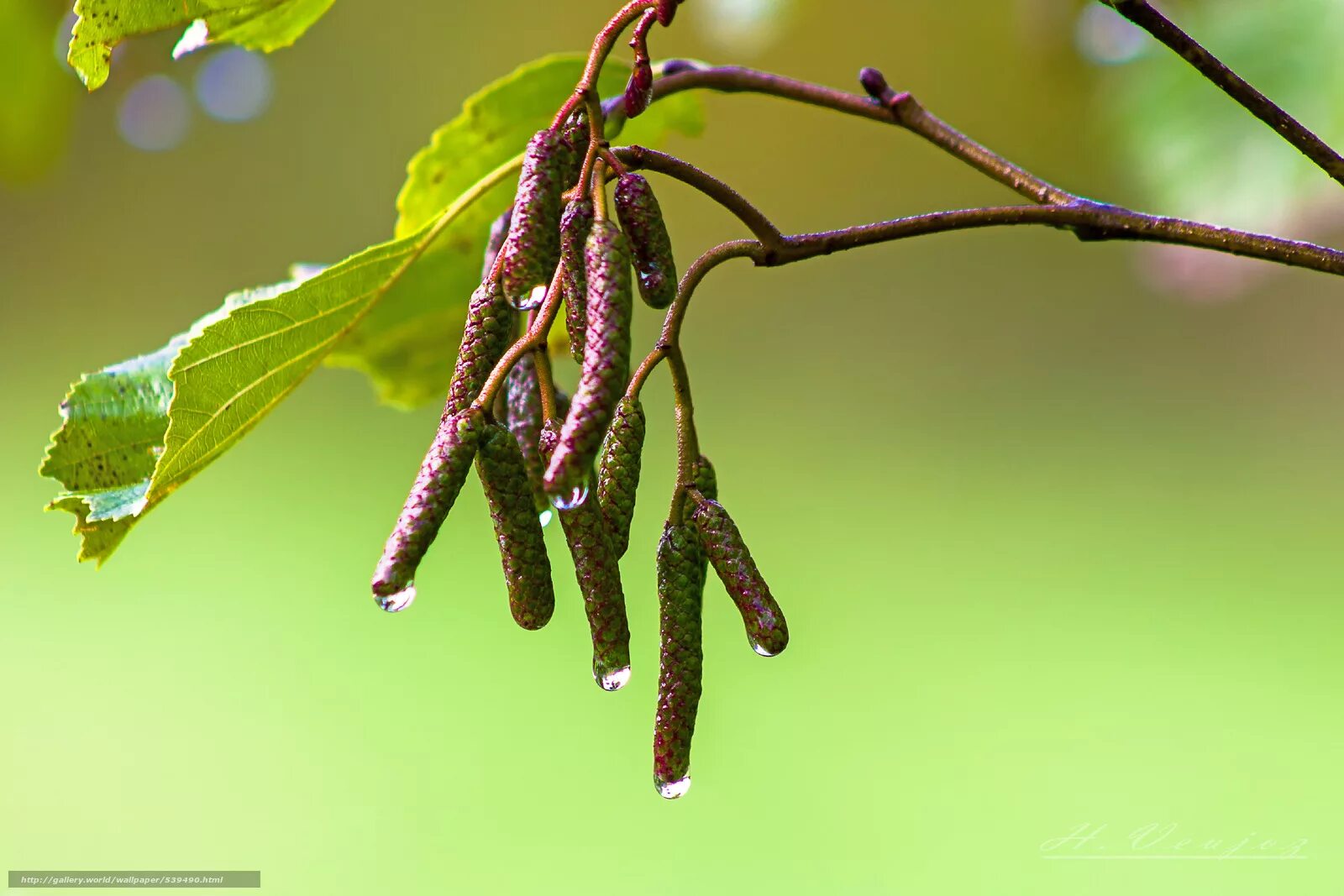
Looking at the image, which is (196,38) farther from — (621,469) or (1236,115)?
(1236,115)

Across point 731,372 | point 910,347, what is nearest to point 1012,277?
point 910,347

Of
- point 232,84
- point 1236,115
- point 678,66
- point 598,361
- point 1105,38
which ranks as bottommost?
point 598,361

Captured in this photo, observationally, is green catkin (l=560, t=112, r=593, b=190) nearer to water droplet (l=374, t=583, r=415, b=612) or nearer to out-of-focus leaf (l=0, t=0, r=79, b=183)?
water droplet (l=374, t=583, r=415, b=612)

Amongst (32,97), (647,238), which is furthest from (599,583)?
(32,97)

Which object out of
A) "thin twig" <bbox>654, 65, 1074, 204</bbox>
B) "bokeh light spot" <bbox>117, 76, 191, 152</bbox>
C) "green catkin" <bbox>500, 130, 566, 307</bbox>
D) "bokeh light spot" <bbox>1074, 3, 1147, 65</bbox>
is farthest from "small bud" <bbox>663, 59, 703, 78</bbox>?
"bokeh light spot" <bbox>117, 76, 191, 152</bbox>

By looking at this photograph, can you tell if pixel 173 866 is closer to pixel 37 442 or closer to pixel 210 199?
pixel 37 442

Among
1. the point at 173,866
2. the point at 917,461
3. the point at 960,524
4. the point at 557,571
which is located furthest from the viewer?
the point at 917,461

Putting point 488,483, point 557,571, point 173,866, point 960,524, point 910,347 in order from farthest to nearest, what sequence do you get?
1. point 910,347
2. point 960,524
3. point 557,571
4. point 173,866
5. point 488,483
